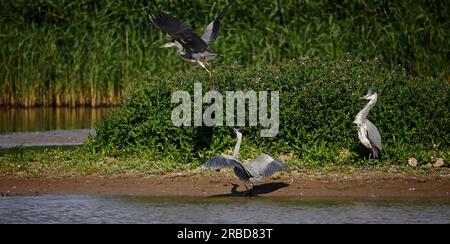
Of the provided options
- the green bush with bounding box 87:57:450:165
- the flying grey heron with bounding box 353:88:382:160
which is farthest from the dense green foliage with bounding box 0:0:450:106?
the flying grey heron with bounding box 353:88:382:160

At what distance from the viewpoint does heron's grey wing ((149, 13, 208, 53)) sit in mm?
10555

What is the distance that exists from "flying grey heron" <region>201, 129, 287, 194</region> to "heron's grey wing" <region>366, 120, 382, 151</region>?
122 cm

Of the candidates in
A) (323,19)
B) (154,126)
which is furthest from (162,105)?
(323,19)

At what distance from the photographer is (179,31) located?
35.3 ft

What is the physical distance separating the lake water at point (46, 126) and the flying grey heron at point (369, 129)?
13.2ft

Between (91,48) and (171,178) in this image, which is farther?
(91,48)

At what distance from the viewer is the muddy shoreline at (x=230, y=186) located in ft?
33.0

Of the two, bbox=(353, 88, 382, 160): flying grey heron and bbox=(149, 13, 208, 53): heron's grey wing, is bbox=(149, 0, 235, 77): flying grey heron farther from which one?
bbox=(353, 88, 382, 160): flying grey heron

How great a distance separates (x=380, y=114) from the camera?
11.1 metres

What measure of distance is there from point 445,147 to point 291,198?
2.36m

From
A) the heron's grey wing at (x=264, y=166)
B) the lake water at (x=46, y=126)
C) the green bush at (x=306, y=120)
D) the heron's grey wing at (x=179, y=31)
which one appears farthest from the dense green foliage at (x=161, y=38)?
the heron's grey wing at (x=264, y=166)
